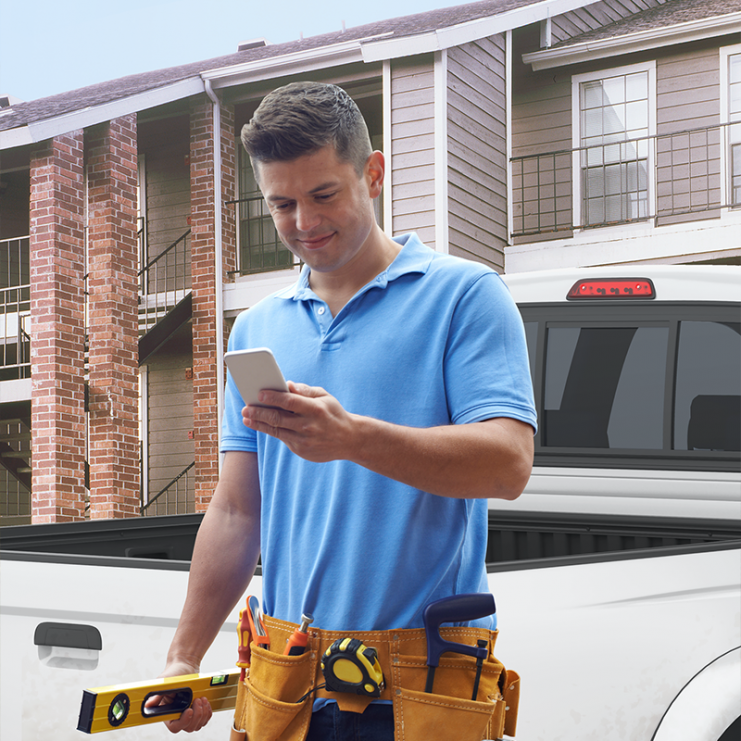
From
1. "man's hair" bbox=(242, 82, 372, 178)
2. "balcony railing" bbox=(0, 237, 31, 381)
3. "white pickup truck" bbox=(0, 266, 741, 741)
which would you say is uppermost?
"balcony railing" bbox=(0, 237, 31, 381)

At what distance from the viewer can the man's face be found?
155 cm

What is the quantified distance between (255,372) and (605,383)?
9.61 ft

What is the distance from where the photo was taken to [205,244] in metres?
11.4

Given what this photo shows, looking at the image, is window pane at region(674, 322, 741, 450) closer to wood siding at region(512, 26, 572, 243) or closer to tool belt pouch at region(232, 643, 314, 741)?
tool belt pouch at region(232, 643, 314, 741)

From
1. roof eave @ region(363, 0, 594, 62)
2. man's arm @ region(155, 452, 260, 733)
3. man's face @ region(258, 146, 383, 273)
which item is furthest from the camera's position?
roof eave @ region(363, 0, 594, 62)

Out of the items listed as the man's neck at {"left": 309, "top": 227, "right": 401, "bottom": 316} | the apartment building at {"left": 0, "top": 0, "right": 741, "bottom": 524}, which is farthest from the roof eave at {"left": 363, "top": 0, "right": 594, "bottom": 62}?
the man's neck at {"left": 309, "top": 227, "right": 401, "bottom": 316}

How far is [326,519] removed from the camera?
1.53 metres

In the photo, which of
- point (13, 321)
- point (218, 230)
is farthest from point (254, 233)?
point (13, 321)

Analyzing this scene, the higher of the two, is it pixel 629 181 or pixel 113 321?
pixel 629 181

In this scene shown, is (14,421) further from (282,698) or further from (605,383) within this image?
(282,698)

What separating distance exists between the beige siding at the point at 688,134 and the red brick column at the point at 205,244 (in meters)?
5.14

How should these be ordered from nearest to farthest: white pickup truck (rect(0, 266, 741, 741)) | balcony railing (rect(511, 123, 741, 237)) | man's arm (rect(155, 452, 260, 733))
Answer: man's arm (rect(155, 452, 260, 733)) < white pickup truck (rect(0, 266, 741, 741)) < balcony railing (rect(511, 123, 741, 237))

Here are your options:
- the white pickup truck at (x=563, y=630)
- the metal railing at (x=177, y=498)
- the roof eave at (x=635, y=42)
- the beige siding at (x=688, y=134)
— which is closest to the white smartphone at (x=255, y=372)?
the white pickup truck at (x=563, y=630)

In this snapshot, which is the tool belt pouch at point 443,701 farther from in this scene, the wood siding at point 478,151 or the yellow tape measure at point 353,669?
the wood siding at point 478,151
